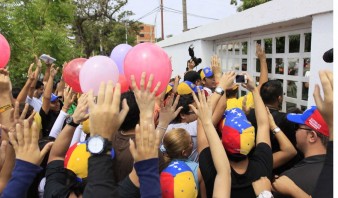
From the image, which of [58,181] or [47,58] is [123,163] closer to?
[58,181]

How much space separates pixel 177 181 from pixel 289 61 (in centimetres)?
361

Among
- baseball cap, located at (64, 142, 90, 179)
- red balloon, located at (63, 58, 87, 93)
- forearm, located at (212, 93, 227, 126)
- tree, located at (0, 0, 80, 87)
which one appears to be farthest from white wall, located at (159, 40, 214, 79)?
baseball cap, located at (64, 142, 90, 179)

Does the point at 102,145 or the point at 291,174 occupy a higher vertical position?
the point at 102,145

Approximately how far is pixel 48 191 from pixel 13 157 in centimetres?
35

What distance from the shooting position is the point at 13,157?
1.92 m

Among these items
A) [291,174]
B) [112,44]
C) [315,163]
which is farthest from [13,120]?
[112,44]

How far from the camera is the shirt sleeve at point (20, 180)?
156 centimetres

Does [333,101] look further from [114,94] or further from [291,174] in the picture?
[291,174]

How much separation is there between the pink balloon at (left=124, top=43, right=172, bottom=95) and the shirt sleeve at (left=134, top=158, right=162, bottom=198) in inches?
29.0

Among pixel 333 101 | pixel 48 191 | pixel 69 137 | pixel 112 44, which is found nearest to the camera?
pixel 333 101

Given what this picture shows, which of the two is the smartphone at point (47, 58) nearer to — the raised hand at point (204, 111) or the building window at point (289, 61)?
the raised hand at point (204, 111)

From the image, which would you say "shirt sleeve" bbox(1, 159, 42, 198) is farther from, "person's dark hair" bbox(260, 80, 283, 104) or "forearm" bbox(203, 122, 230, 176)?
"person's dark hair" bbox(260, 80, 283, 104)

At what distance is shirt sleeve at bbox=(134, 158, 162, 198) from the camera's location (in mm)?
1393

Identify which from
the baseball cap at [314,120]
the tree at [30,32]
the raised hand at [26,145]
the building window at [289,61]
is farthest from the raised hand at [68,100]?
the tree at [30,32]
